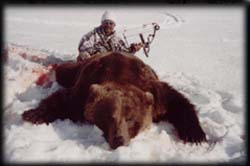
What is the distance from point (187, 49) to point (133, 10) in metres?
2.85

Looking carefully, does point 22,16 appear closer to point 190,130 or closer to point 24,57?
point 24,57

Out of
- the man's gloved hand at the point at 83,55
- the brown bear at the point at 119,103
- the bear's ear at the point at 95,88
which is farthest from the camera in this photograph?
the man's gloved hand at the point at 83,55

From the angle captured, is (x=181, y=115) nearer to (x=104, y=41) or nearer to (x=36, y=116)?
(x=36, y=116)

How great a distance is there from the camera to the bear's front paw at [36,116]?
12.6 feet

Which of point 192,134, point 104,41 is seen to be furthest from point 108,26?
point 192,134

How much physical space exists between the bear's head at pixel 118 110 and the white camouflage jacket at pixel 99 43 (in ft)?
4.26

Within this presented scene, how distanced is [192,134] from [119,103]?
0.61 m

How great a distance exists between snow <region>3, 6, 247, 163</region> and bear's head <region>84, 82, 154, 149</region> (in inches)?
2.8

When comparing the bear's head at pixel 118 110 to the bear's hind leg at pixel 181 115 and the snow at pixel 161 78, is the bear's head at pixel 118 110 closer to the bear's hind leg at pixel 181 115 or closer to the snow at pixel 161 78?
the snow at pixel 161 78

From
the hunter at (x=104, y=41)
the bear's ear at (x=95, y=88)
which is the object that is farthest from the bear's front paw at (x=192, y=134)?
the hunter at (x=104, y=41)

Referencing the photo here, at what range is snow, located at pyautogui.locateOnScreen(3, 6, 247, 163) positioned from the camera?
3.43 meters

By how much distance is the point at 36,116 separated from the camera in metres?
3.87

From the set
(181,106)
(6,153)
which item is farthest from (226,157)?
(6,153)

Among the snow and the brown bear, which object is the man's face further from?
the brown bear
